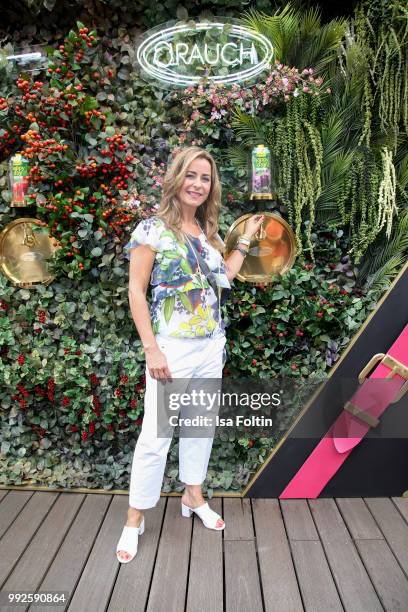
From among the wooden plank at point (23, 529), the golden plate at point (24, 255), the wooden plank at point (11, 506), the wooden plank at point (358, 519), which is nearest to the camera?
the wooden plank at point (23, 529)

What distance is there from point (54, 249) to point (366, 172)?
1.65 meters

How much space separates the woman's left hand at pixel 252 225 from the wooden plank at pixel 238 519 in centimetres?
136

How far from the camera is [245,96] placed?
8.74 feet

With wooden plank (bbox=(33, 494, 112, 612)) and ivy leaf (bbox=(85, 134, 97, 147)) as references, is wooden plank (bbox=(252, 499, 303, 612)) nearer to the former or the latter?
wooden plank (bbox=(33, 494, 112, 612))

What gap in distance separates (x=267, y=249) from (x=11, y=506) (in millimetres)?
1845

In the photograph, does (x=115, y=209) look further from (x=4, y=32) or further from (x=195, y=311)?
(x=4, y=32)

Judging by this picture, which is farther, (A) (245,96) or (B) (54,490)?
(B) (54,490)

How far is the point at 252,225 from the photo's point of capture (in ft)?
8.17

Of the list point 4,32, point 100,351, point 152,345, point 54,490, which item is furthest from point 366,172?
point 54,490

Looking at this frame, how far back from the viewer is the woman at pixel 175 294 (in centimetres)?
215

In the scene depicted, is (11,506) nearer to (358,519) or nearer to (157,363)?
(157,363)

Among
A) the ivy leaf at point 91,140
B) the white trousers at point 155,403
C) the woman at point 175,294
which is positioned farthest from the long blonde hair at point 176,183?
the ivy leaf at point 91,140

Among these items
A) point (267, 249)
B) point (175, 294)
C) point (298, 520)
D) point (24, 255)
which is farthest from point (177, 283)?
point (298, 520)

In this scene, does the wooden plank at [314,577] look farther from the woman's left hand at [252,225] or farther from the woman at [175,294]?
the woman's left hand at [252,225]
